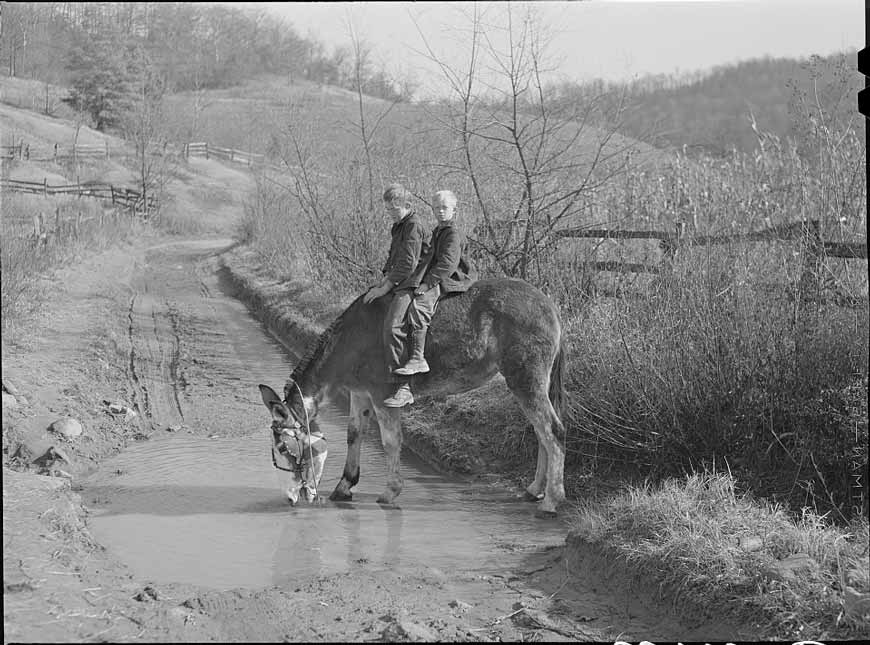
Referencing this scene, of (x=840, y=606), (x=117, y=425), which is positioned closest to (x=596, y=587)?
(x=840, y=606)

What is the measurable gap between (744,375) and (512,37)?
5580mm

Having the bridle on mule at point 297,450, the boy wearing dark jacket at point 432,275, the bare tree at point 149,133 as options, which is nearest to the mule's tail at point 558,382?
the boy wearing dark jacket at point 432,275

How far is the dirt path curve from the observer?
4352 mm

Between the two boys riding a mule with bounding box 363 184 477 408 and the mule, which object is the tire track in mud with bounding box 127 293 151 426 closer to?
the mule

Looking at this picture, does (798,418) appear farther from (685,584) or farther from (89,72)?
(89,72)

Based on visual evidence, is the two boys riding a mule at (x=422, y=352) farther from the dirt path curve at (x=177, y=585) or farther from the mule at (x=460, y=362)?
the dirt path curve at (x=177, y=585)

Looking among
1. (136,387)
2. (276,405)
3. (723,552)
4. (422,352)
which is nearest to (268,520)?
(276,405)

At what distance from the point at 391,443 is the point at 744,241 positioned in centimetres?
365

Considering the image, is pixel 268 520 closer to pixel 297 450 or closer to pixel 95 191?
pixel 297 450

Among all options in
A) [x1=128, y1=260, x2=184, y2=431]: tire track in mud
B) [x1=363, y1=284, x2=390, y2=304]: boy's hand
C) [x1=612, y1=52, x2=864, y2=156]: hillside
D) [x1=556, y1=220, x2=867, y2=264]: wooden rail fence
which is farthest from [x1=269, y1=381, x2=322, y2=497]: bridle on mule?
[x1=612, y1=52, x2=864, y2=156]: hillside

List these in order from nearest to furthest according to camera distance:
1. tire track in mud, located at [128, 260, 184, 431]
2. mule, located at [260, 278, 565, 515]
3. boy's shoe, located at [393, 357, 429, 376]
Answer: boy's shoe, located at [393, 357, 429, 376]
mule, located at [260, 278, 565, 515]
tire track in mud, located at [128, 260, 184, 431]

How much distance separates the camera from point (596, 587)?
5605 millimetres

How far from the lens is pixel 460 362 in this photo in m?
7.39

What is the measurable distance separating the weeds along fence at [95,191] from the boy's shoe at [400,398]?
12.0ft
